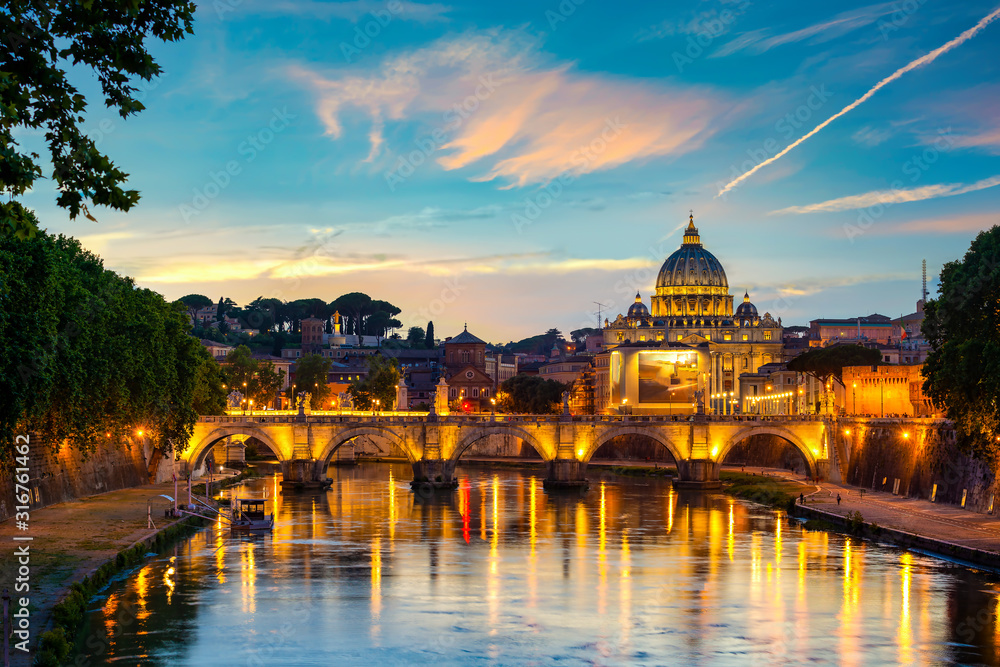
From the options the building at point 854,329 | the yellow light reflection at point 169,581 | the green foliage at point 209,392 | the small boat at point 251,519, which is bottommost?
the yellow light reflection at point 169,581

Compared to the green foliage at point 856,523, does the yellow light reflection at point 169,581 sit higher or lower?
lower

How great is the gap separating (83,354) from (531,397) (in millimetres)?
105757

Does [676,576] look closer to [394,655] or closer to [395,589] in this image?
[395,589]

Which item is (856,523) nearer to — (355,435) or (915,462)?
(915,462)

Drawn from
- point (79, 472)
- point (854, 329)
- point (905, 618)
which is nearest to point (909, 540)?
point (905, 618)

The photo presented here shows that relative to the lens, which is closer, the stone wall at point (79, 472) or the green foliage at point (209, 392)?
the stone wall at point (79, 472)

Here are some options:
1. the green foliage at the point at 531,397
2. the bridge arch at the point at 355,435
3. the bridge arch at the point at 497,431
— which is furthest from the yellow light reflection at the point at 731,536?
the green foliage at the point at 531,397

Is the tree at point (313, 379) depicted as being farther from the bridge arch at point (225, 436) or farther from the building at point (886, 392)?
the building at point (886, 392)

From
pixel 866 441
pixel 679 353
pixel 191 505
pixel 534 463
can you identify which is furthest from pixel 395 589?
pixel 679 353

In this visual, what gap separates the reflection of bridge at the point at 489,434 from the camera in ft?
265

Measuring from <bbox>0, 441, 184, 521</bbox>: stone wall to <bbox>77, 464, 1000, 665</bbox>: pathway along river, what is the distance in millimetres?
6373

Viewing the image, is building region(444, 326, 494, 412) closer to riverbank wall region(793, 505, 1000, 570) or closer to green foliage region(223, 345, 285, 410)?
green foliage region(223, 345, 285, 410)

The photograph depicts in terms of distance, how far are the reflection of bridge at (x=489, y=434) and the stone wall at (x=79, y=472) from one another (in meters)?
7.99

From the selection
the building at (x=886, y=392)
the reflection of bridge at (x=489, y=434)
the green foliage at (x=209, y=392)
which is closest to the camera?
the reflection of bridge at (x=489, y=434)
